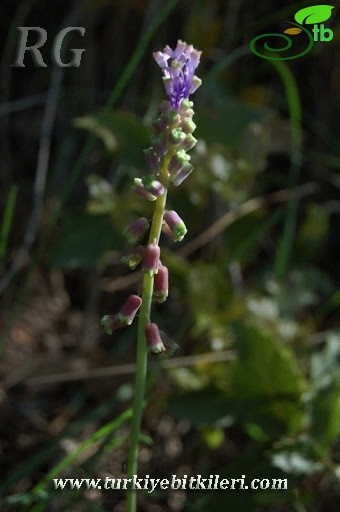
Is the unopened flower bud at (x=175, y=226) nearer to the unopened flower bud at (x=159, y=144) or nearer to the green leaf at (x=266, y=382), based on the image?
the unopened flower bud at (x=159, y=144)

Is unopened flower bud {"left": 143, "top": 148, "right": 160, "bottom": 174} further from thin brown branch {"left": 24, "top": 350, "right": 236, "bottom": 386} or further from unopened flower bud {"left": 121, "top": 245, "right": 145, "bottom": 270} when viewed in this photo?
thin brown branch {"left": 24, "top": 350, "right": 236, "bottom": 386}

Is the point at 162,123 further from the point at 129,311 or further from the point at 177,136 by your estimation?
the point at 129,311

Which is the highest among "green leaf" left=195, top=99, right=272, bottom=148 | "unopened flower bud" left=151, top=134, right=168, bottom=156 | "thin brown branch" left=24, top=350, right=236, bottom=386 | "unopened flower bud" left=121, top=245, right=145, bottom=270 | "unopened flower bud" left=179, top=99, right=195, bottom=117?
"green leaf" left=195, top=99, right=272, bottom=148

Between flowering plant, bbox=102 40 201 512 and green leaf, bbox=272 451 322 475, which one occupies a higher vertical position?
flowering plant, bbox=102 40 201 512

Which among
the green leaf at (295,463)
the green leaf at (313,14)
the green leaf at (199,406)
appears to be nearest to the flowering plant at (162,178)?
the green leaf at (295,463)

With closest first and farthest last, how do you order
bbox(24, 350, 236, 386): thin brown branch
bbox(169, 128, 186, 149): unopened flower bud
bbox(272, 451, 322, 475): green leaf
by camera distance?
bbox(169, 128, 186, 149): unopened flower bud
bbox(272, 451, 322, 475): green leaf
bbox(24, 350, 236, 386): thin brown branch

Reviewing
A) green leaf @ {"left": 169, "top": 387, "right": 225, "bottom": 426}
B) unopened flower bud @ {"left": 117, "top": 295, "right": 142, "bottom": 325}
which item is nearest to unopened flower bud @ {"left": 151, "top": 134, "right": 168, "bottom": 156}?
unopened flower bud @ {"left": 117, "top": 295, "right": 142, "bottom": 325}

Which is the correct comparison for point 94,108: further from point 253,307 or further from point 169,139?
point 169,139
